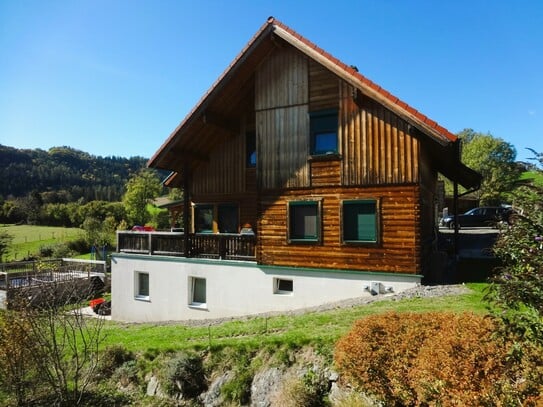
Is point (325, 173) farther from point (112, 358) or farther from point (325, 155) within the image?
point (112, 358)

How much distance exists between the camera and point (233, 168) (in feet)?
55.6

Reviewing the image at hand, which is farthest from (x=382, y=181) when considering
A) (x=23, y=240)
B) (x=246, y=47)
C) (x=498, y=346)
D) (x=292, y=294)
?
(x=23, y=240)

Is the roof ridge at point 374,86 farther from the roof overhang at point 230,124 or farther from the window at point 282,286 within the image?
the window at point 282,286

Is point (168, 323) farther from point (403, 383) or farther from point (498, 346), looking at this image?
point (498, 346)

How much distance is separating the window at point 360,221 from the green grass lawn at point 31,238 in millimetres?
44303

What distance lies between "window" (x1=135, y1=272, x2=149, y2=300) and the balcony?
3.67 ft

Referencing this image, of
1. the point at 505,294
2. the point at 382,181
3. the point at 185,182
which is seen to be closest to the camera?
the point at 505,294

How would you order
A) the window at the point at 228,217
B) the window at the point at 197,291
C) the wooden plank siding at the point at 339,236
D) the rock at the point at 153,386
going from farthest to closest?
1. the window at the point at 228,217
2. the window at the point at 197,291
3. the wooden plank siding at the point at 339,236
4. the rock at the point at 153,386

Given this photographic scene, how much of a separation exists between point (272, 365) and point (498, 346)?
14.9 ft

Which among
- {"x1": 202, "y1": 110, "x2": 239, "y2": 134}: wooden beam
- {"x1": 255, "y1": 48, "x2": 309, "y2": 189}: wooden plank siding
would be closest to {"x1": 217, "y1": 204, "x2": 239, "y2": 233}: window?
{"x1": 255, "y1": 48, "x2": 309, "y2": 189}: wooden plank siding

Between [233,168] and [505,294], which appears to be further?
[233,168]

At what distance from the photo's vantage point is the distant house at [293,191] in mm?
12195

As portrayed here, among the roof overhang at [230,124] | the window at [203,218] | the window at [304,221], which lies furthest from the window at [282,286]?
the roof overhang at [230,124]

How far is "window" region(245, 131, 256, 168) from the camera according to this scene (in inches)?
653
